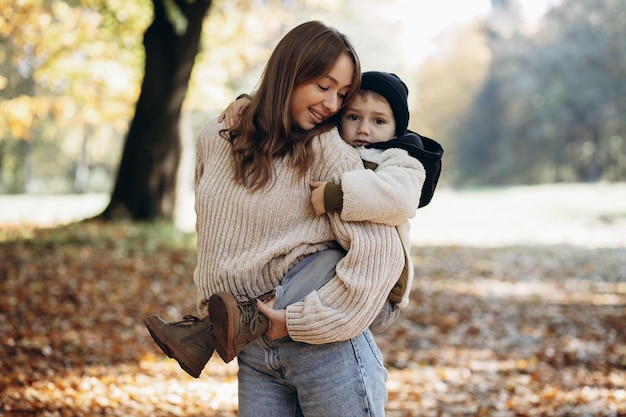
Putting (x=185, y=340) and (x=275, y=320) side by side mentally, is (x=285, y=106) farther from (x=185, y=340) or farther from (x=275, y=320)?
(x=185, y=340)

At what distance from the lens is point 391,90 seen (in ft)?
7.95

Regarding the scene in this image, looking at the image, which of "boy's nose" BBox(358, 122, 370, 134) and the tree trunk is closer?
"boy's nose" BBox(358, 122, 370, 134)

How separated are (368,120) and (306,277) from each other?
65 cm

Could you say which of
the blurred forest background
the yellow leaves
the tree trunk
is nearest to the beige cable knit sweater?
the blurred forest background

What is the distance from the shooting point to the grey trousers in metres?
2.20

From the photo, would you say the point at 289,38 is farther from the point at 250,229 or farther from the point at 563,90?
the point at 563,90

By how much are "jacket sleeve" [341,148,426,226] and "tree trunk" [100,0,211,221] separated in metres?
9.00

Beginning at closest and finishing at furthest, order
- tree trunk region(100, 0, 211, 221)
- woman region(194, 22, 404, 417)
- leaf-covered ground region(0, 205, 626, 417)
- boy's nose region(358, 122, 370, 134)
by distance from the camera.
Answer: woman region(194, 22, 404, 417) → boy's nose region(358, 122, 370, 134) → leaf-covered ground region(0, 205, 626, 417) → tree trunk region(100, 0, 211, 221)

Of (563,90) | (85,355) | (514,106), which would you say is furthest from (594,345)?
(514,106)

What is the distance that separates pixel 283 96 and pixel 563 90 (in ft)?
107

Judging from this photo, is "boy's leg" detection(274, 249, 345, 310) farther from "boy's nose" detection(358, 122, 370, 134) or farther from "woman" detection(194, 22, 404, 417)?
"boy's nose" detection(358, 122, 370, 134)

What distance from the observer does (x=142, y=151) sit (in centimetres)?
1097

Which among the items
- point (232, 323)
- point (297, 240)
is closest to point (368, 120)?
point (297, 240)

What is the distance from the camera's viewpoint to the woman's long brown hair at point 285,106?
88.4 inches
